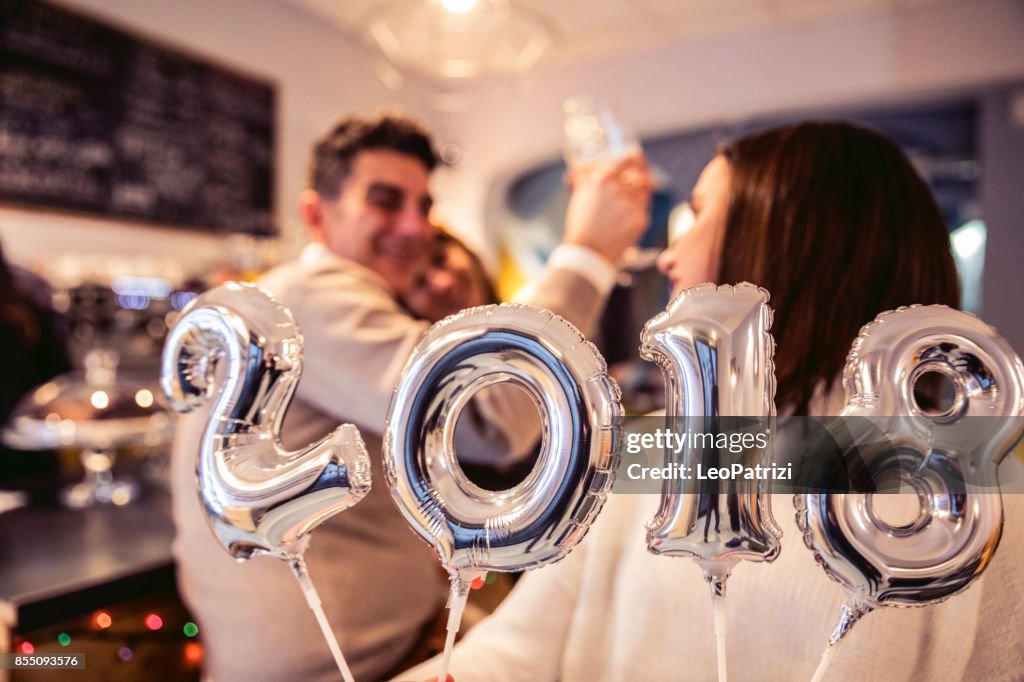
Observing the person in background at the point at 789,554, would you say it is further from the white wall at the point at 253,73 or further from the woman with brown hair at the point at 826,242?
the white wall at the point at 253,73

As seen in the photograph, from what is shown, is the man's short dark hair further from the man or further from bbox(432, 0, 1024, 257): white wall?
bbox(432, 0, 1024, 257): white wall

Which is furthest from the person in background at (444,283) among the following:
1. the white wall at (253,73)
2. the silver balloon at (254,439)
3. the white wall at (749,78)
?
the white wall at (749,78)

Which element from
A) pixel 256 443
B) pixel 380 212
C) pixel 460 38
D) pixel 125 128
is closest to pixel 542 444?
pixel 256 443

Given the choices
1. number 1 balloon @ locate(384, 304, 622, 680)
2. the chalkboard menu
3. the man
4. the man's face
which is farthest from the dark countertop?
the chalkboard menu

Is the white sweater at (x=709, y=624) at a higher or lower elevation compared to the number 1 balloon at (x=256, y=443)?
lower

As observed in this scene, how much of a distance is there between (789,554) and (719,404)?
343 mm

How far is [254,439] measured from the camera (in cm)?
41

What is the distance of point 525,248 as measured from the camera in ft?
13.9

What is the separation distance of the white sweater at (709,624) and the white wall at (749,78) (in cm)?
235

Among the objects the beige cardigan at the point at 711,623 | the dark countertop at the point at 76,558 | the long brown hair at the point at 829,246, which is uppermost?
the long brown hair at the point at 829,246

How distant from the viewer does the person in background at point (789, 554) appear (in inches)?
21.2

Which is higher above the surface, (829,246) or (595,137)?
(595,137)

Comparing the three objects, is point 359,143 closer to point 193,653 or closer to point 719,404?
point 193,653

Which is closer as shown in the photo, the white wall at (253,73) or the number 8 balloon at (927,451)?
the number 8 balloon at (927,451)
